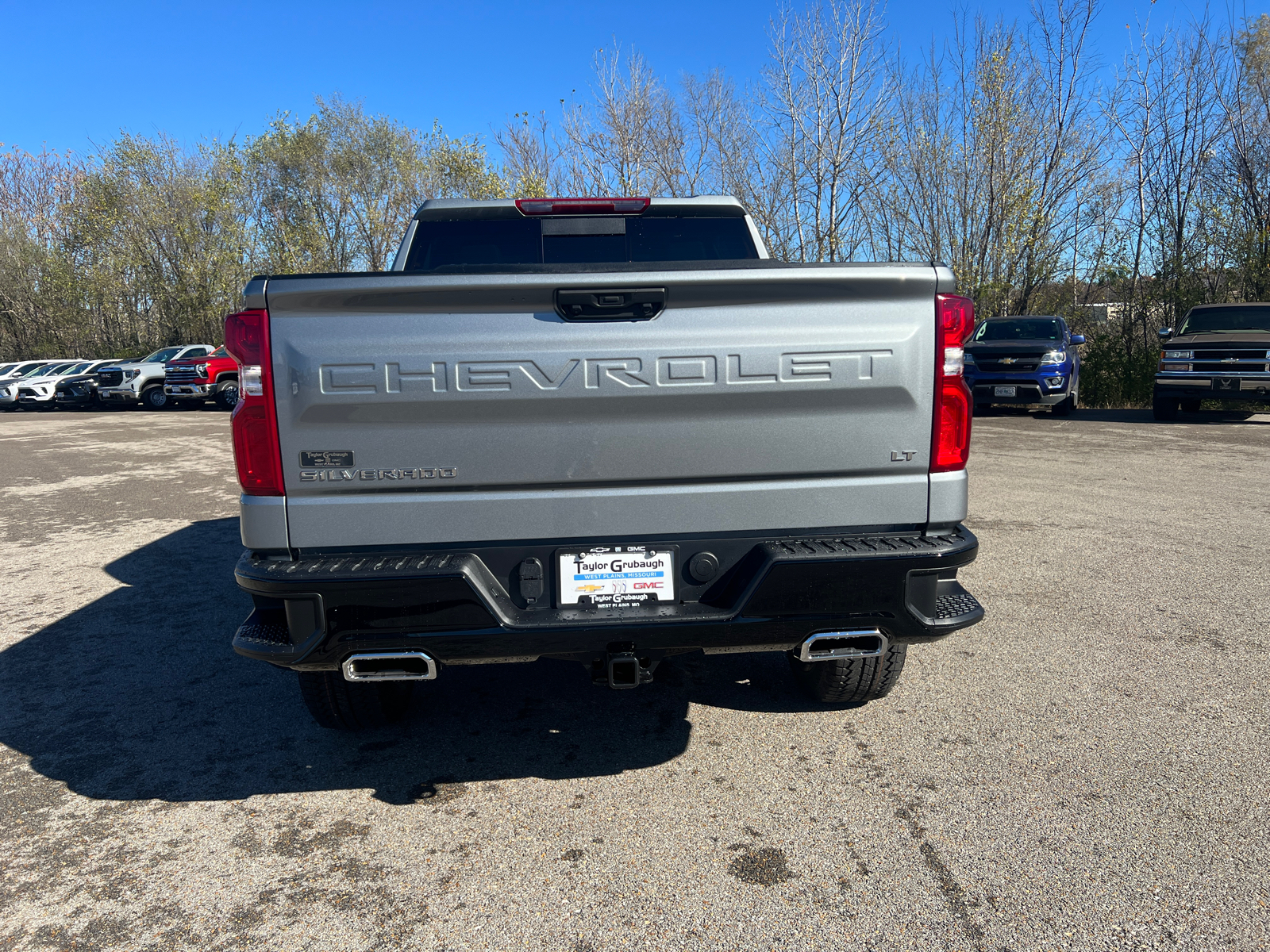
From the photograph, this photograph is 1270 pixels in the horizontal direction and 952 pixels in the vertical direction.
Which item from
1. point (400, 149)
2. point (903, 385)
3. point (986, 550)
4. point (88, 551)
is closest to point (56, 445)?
point (88, 551)

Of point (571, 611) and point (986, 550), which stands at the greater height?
point (571, 611)

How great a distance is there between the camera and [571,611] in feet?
8.46

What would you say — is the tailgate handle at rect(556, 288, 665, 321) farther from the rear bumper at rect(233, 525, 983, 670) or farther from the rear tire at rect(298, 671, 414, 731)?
the rear tire at rect(298, 671, 414, 731)

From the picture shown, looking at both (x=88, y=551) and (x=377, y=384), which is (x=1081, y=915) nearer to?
(x=377, y=384)

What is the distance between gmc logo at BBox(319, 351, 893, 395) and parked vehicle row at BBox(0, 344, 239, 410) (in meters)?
23.7

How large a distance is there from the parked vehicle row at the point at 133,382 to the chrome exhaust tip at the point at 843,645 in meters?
24.2

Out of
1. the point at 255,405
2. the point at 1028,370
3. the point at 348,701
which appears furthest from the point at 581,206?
the point at 1028,370

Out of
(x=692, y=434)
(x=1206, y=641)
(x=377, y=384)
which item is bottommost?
(x=1206, y=641)

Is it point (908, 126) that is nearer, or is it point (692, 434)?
point (692, 434)

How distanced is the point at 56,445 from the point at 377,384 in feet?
53.0

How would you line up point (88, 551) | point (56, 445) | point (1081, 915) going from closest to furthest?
point (1081, 915) → point (88, 551) → point (56, 445)

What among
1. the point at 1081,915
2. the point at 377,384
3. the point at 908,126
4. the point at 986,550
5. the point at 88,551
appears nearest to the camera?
the point at 1081,915

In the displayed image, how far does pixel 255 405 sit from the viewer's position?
246 cm

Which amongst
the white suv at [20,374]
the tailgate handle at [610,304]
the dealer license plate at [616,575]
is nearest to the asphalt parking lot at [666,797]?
the dealer license plate at [616,575]
